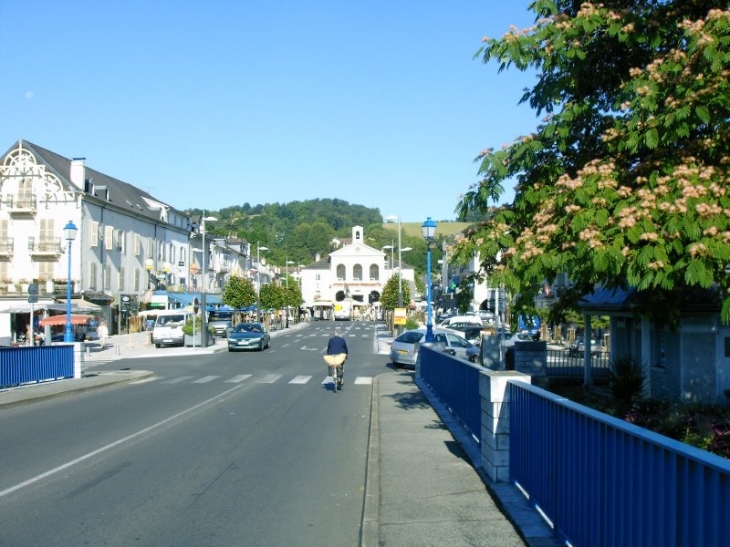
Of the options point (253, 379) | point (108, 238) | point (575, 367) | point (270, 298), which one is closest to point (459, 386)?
point (575, 367)

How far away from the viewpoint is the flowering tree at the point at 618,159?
7.14 metres

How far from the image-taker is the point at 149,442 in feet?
41.4

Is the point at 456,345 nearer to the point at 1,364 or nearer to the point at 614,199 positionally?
the point at 1,364

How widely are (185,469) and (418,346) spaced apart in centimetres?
1843

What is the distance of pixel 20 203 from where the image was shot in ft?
183

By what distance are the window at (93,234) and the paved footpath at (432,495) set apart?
44577 mm

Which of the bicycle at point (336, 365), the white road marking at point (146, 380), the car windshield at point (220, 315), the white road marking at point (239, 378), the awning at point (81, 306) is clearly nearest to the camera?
the bicycle at point (336, 365)

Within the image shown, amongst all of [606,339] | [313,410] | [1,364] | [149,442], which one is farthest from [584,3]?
[606,339]

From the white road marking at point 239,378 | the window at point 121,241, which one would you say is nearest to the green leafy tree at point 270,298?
the window at point 121,241

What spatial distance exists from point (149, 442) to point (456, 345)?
59.1 ft

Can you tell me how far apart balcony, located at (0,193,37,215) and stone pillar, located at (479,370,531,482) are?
53.6 m

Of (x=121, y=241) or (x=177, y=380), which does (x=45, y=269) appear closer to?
(x=121, y=241)

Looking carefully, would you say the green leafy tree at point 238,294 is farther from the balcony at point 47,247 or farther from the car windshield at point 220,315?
the balcony at point 47,247

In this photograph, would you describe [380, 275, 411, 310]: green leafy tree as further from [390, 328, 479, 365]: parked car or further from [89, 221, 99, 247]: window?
[390, 328, 479, 365]: parked car
